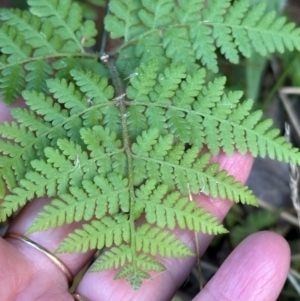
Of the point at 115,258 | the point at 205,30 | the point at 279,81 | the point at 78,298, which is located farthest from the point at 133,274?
the point at 279,81

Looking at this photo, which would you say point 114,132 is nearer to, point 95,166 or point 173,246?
point 95,166

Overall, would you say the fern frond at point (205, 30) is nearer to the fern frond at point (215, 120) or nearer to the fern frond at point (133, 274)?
the fern frond at point (215, 120)

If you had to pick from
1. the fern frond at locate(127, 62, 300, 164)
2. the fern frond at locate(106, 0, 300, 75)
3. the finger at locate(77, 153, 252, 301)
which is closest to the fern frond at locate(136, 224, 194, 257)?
the finger at locate(77, 153, 252, 301)

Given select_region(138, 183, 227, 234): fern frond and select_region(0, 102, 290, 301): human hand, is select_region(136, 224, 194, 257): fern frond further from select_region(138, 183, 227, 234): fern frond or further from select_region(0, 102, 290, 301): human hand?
select_region(0, 102, 290, 301): human hand

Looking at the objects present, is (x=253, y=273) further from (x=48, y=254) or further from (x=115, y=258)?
(x=48, y=254)

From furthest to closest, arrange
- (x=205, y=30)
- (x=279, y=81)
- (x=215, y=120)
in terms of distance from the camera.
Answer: (x=279, y=81), (x=205, y=30), (x=215, y=120)

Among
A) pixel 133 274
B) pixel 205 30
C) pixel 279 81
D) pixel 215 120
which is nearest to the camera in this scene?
pixel 133 274

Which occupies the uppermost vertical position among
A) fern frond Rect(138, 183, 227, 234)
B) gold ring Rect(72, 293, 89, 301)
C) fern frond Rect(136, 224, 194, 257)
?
fern frond Rect(138, 183, 227, 234)
